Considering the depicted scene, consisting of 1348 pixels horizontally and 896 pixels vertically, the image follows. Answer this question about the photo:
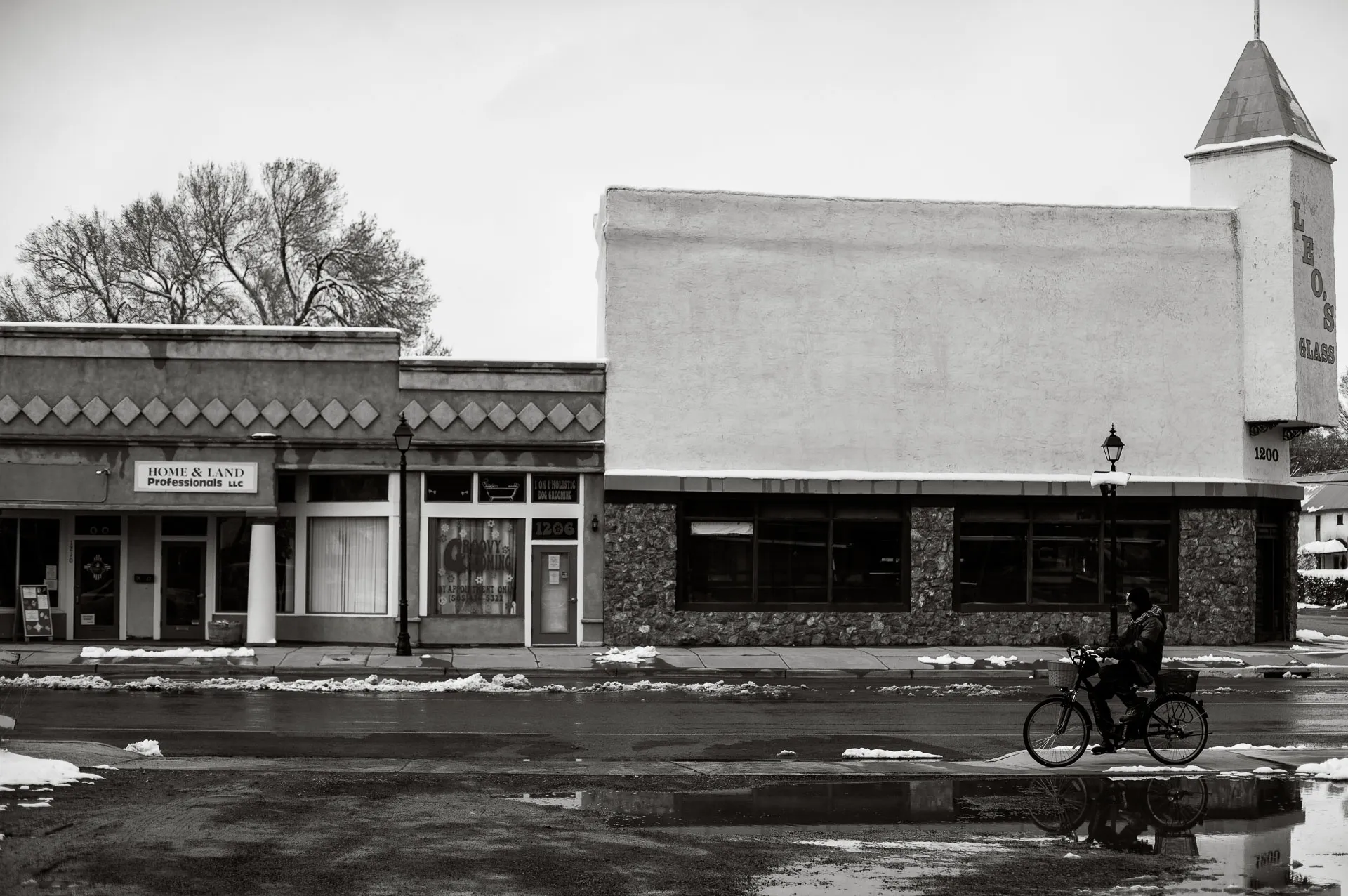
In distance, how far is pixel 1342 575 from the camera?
57.2 metres

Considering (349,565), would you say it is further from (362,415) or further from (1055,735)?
(1055,735)

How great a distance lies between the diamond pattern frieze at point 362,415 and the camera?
2791 cm

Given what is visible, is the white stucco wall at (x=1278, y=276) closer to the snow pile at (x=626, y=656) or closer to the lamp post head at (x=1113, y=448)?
the lamp post head at (x=1113, y=448)

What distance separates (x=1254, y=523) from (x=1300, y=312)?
4447mm

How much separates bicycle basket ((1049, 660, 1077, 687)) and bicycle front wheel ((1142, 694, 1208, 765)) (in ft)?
2.67

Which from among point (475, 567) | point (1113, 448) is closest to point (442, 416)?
point (475, 567)

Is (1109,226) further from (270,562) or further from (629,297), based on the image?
(270,562)

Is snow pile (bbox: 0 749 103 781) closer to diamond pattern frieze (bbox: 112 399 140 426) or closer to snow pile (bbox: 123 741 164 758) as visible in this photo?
snow pile (bbox: 123 741 164 758)

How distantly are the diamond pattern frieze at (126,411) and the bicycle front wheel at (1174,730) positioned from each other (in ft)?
66.0

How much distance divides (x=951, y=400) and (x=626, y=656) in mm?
8710

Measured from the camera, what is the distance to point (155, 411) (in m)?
27.5

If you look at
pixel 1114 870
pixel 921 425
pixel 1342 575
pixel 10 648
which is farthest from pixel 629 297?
pixel 1342 575

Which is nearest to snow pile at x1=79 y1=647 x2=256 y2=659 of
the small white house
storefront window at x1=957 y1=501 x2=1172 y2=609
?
storefront window at x1=957 y1=501 x2=1172 y2=609

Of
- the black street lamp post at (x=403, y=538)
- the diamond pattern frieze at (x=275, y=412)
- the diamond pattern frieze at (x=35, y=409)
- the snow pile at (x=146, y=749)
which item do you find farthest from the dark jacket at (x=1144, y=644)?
the diamond pattern frieze at (x=35, y=409)
